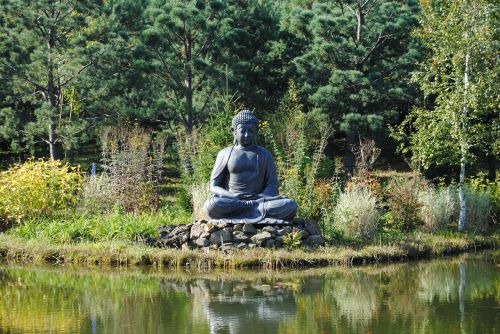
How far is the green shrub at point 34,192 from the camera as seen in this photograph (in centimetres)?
1546

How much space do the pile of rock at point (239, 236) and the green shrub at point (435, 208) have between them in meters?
3.07

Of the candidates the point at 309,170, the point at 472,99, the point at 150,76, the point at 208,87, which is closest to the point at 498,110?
the point at 472,99

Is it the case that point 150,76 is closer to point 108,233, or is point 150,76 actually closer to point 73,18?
point 73,18

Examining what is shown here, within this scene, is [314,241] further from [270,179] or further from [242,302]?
[242,302]

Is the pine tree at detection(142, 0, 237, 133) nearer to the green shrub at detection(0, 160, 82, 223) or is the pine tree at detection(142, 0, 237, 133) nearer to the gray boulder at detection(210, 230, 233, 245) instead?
the green shrub at detection(0, 160, 82, 223)

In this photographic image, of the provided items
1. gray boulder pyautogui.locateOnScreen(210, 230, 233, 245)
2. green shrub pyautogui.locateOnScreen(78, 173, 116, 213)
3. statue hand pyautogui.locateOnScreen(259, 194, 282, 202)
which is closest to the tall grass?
green shrub pyautogui.locateOnScreen(78, 173, 116, 213)

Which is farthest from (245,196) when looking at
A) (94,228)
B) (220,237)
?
(94,228)

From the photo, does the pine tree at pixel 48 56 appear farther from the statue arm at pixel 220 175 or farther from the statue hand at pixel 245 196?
the statue hand at pixel 245 196

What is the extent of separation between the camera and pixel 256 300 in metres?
10.5

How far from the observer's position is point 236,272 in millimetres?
12766

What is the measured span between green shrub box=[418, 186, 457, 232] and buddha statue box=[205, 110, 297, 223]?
3.43 metres

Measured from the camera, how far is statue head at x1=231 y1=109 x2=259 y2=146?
14.0 m

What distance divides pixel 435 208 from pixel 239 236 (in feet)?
14.5

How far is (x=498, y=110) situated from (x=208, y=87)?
8069 millimetres
